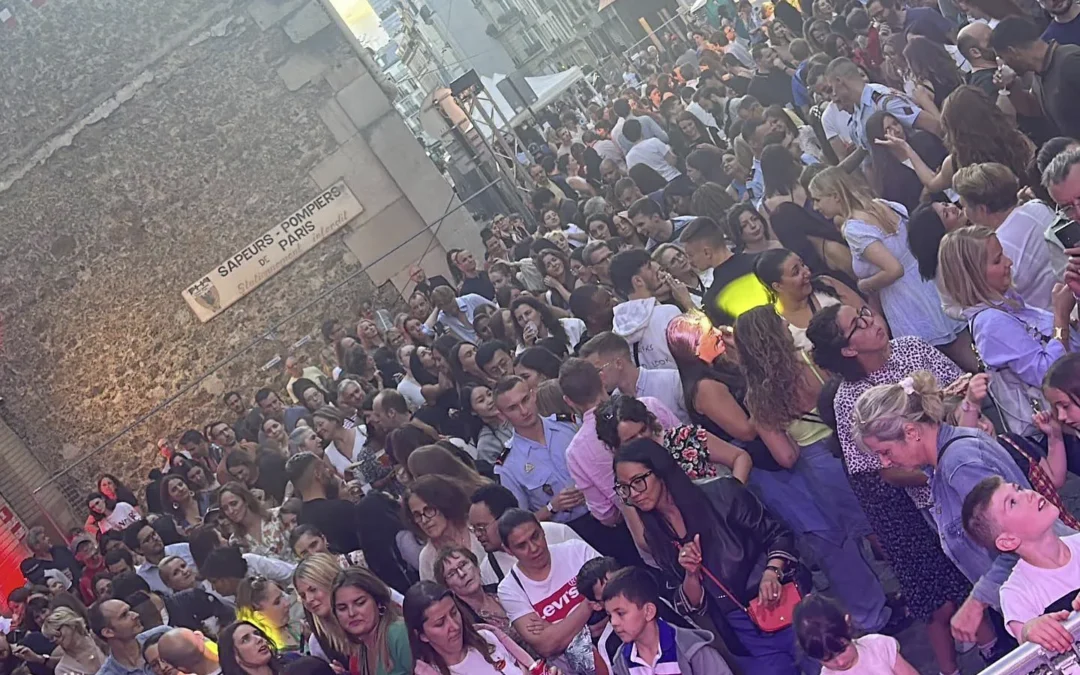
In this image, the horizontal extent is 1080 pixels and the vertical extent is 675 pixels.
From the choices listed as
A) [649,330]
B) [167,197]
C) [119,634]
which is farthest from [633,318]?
[167,197]

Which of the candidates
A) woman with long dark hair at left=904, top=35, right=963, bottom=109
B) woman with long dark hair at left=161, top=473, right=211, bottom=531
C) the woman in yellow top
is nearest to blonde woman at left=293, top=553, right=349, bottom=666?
the woman in yellow top

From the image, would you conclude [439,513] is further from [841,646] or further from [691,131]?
[691,131]

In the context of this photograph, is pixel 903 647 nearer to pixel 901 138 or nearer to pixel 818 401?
pixel 818 401

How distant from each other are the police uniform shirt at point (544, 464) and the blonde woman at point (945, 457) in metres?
2.10

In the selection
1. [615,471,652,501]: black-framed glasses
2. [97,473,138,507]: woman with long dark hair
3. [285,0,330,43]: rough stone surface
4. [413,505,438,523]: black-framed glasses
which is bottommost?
[615,471,652,501]: black-framed glasses

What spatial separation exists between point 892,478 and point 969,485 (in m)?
0.53

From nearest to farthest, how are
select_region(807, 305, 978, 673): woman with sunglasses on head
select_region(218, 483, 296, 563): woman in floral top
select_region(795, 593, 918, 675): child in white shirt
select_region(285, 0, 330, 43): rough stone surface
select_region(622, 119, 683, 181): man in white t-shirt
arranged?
select_region(795, 593, 918, 675): child in white shirt → select_region(807, 305, 978, 673): woman with sunglasses on head → select_region(218, 483, 296, 563): woman in floral top → select_region(622, 119, 683, 181): man in white t-shirt → select_region(285, 0, 330, 43): rough stone surface

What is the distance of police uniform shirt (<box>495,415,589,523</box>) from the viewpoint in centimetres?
527

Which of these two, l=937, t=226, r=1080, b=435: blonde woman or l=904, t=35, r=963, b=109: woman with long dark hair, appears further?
l=904, t=35, r=963, b=109: woman with long dark hair

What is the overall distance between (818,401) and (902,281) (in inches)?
43.3

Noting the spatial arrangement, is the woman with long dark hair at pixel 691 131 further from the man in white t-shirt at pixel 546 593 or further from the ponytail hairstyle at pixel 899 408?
the ponytail hairstyle at pixel 899 408

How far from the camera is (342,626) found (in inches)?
184

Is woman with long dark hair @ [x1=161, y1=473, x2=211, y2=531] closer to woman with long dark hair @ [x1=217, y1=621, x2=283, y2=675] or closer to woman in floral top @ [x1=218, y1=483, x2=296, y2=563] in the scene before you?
woman in floral top @ [x1=218, y1=483, x2=296, y2=563]

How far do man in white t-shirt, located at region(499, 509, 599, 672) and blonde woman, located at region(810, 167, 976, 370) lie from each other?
1.79 metres
